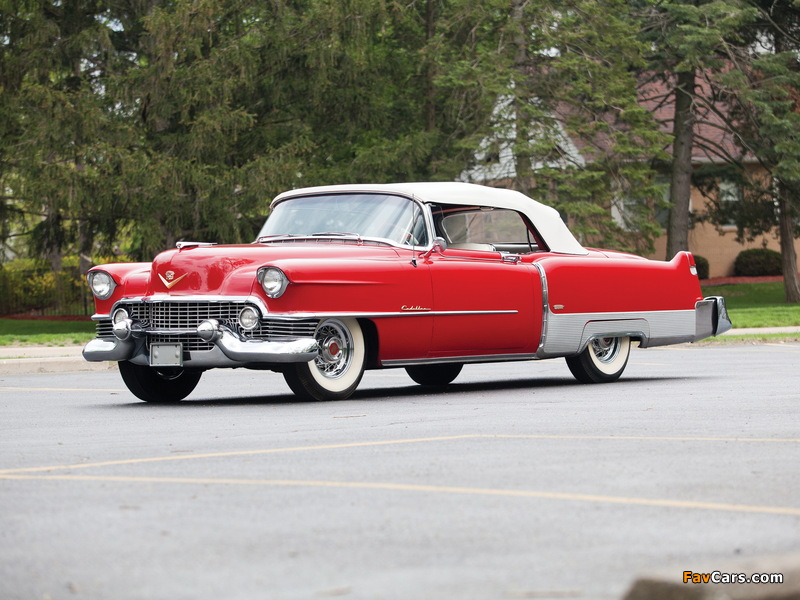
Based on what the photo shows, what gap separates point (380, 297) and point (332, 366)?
0.76 meters

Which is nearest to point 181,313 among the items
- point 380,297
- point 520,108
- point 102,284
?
point 102,284

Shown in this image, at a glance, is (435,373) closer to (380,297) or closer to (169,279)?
(380,297)

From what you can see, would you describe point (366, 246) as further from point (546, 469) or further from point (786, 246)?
point (786, 246)

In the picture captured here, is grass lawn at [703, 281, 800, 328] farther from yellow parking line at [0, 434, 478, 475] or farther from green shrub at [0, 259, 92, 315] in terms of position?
yellow parking line at [0, 434, 478, 475]

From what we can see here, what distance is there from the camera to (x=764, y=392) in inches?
498

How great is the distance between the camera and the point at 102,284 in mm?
12789

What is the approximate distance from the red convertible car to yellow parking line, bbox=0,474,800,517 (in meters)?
4.07

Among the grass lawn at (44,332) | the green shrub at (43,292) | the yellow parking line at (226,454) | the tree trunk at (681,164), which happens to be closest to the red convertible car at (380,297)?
the yellow parking line at (226,454)

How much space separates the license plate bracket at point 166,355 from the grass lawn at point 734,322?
10979 mm

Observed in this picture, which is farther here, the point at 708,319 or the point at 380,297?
the point at 708,319

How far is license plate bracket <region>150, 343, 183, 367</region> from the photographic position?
38.8 feet

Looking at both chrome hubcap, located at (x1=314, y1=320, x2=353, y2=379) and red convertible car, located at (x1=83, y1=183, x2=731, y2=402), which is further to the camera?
chrome hubcap, located at (x1=314, y1=320, x2=353, y2=379)

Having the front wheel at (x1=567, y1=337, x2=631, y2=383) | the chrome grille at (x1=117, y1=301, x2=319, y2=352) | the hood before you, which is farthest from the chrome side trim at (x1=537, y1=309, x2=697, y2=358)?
the chrome grille at (x1=117, y1=301, x2=319, y2=352)

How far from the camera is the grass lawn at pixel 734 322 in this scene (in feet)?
76.6
